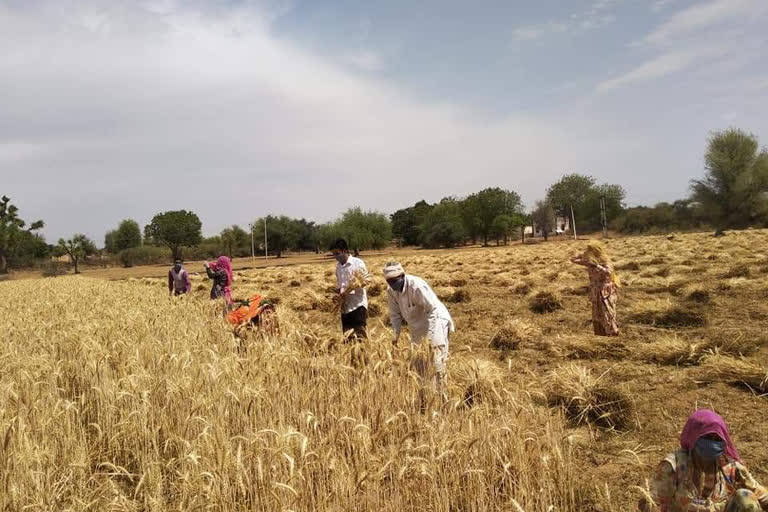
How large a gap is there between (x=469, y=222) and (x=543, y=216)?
59.6ft

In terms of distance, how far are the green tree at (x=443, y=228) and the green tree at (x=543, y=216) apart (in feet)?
52.2

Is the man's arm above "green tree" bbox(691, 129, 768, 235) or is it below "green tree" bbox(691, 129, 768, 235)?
below

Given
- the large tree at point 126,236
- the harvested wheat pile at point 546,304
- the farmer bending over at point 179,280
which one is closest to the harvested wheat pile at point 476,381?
the harvested wheat pile at point 546,304

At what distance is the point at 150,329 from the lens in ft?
20.4

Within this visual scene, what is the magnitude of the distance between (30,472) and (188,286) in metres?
9.70

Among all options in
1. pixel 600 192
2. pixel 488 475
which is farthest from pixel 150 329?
pixel 600 192

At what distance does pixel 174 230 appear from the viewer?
72.0 meters

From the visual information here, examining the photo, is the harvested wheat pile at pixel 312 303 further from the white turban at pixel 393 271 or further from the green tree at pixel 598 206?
the green tree at pixel 598 206

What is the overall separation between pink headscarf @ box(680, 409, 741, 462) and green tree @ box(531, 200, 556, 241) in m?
84.4

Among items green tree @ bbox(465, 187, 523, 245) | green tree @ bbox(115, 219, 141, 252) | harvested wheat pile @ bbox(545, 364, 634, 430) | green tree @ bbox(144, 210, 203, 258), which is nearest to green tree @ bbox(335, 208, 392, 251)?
green tree @ bbox(465, 187, 523, 245)

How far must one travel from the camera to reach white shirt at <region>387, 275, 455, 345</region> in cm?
483

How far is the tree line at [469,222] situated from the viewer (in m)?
45.7

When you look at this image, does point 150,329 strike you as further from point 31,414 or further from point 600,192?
point 600,192

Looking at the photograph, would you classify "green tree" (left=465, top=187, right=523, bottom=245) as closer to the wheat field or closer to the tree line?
the tree line
